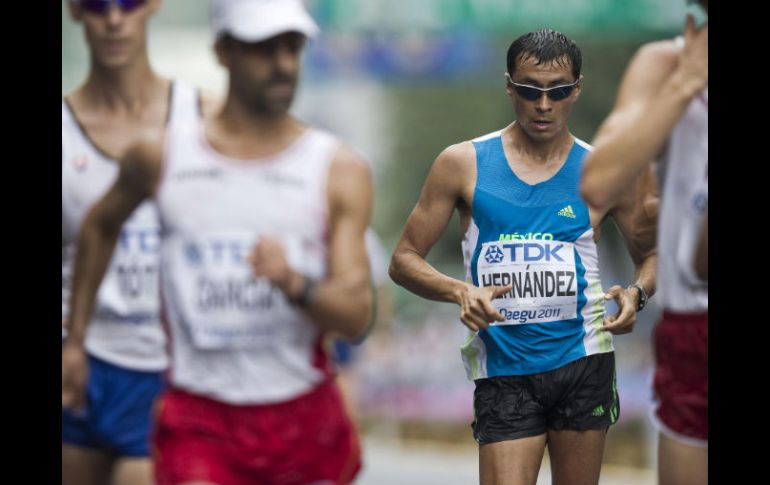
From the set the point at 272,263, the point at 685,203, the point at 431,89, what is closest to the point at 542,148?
the point at 685,203

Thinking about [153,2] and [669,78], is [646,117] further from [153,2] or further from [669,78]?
[153,2]

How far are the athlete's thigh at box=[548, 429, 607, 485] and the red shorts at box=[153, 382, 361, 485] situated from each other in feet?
2.89

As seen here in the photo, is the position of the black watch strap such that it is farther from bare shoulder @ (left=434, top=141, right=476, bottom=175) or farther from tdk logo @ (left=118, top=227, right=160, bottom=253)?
tdk logo @ (left=118, top=227, right=160, bottom=253)

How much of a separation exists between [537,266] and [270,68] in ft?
4.17

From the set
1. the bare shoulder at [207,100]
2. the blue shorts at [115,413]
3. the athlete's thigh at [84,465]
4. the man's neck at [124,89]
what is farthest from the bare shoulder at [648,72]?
the athlete's thigh at [84,465]

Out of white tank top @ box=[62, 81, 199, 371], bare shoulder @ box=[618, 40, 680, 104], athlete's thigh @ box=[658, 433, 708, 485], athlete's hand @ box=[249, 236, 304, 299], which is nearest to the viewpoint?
athlete's hand @ box=[249, 236, 304, 299]

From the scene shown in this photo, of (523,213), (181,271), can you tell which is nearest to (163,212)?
(181,271)

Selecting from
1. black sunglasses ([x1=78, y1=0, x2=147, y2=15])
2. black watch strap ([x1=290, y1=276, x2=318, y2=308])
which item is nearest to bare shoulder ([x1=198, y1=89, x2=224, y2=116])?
black sunglasses ([x1=78, y1=0, x2=147, y2=15])

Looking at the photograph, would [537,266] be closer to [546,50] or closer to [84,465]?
[546,50]

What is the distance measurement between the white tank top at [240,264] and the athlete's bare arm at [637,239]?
1144 mm

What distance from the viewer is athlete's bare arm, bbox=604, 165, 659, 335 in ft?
18.3

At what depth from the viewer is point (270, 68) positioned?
16.6 feet

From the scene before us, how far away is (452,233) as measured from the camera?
648 inches

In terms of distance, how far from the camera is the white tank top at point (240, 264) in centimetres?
511
